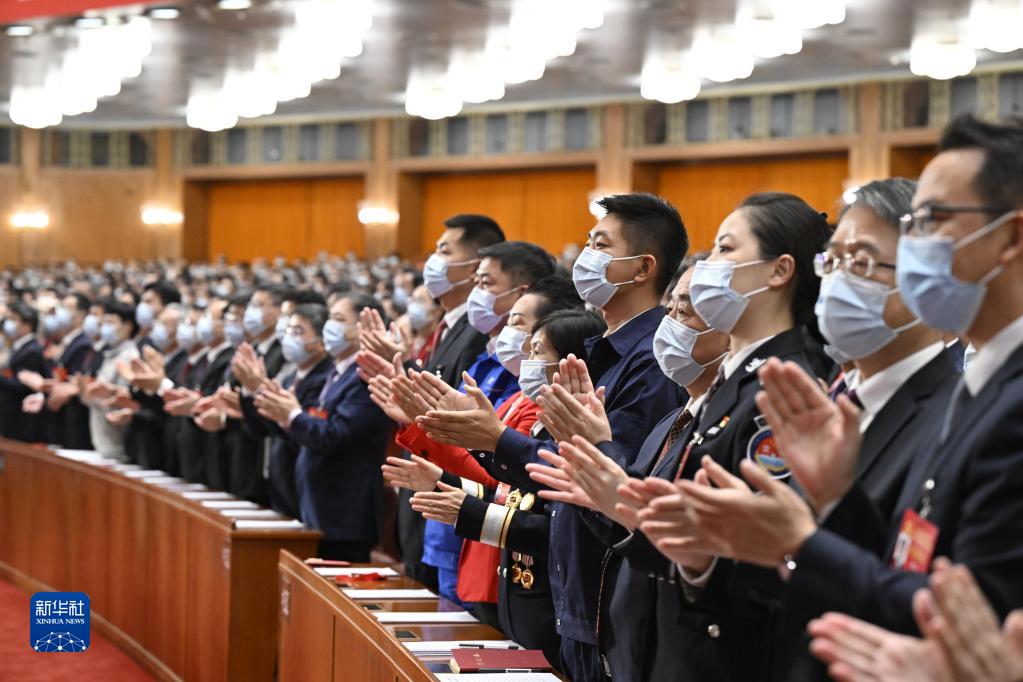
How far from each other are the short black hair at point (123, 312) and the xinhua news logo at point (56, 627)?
2826 mm

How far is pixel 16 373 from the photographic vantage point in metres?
9.76

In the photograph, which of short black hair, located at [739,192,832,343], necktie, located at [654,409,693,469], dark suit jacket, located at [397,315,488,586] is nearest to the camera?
short black hair, located at [739,192,832,343]

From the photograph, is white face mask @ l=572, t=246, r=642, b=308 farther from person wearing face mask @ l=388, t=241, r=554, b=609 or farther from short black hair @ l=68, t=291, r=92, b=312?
short black hair @ l=68, t=291, r=92, b=312

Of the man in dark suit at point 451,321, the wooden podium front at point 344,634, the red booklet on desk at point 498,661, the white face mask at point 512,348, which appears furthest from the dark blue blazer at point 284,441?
the red booklet on desk at point 498,661

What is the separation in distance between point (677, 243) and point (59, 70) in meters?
13.9

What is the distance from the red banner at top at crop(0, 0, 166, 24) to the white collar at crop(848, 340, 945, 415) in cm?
1000

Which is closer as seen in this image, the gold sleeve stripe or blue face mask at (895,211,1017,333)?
blue face mask at (895,211,1017,333)

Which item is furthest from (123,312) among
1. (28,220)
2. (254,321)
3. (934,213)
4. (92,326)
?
(28,220)

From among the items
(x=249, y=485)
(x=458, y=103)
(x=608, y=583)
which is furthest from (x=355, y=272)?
(x=608, y=583)

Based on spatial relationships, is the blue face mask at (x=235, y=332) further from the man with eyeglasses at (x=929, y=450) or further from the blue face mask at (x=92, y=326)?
the man with eyeglasses at (x=929, y=450)

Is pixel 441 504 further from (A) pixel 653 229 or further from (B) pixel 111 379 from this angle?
(B) pixel 111 379

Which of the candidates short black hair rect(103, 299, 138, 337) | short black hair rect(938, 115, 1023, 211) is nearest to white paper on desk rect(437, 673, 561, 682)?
short black hair rect(938, 115, 1023, 211)

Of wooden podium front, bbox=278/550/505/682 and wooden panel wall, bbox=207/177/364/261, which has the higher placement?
wooden panel wall, bbox=207/177/364/261

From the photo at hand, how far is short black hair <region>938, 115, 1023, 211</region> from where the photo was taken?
6.02ft
